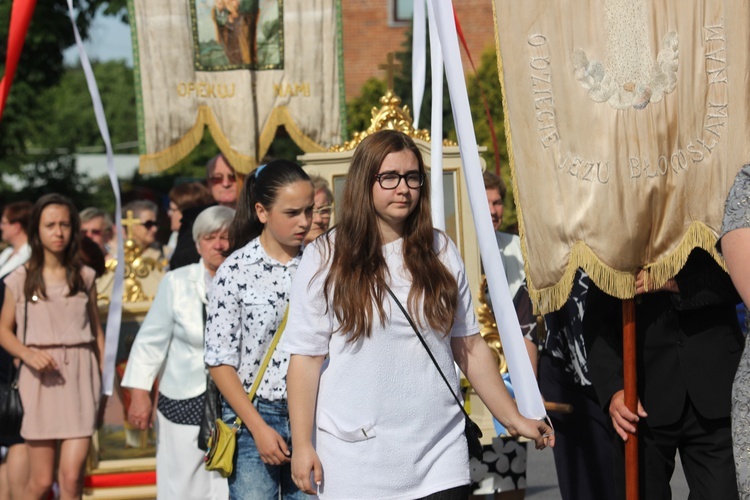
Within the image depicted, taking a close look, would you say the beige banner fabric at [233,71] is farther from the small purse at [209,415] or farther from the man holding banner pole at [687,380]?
the man holding banner pole at [687,380]

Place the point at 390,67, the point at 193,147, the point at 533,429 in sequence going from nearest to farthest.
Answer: the point at 533,429, the point at 390,67, the point at 193,147

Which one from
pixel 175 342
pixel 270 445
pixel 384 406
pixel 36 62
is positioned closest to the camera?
pixel 384 406

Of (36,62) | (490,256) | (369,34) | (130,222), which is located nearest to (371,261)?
Answer: (490,256)

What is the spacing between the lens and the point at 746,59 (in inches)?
188

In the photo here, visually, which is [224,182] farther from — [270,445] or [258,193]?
[270,445]

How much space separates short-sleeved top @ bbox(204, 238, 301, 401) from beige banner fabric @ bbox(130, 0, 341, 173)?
3.94 metres

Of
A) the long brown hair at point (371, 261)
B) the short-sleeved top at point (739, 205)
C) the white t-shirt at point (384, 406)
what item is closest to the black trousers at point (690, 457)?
the short-sleeved top at point (739, 205)

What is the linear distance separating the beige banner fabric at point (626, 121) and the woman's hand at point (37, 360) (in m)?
3.71

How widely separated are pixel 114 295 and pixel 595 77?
135 inches

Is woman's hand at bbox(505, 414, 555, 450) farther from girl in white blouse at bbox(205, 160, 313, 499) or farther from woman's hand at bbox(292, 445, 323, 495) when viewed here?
girl in white blouse at bbox(205, 160, 313, 499)

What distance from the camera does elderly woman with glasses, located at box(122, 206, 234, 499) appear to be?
6.77 metres

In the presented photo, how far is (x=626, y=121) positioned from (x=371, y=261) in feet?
3.86

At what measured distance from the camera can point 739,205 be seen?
4.23 meters

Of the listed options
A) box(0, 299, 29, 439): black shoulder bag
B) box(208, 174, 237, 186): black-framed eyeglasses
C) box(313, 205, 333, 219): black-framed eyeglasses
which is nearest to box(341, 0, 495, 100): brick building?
box(208, 174, 237, 186): black-framed eyeglasses
